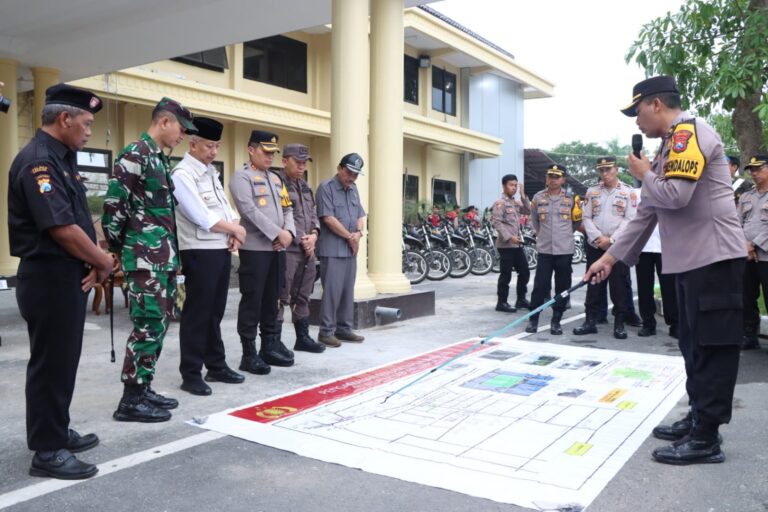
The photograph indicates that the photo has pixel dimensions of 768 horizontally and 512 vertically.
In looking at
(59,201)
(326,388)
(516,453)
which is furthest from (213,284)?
(516,453)

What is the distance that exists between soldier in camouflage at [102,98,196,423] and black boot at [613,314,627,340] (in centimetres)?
436

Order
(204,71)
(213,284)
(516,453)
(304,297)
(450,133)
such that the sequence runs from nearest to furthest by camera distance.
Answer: (516,453) → (213,284) → (304,297) → (204,71) → (450,133)

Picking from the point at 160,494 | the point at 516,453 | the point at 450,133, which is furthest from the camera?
the point at 450,133

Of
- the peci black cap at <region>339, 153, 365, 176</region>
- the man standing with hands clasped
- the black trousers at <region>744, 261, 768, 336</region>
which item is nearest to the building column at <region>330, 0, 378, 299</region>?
the peci black cap at <region>339, 153, 365, 176</region>

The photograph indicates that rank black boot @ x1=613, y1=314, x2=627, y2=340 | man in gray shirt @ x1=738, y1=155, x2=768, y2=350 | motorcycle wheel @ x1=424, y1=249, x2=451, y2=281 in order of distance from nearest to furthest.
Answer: man in gray shirt @ x1=738, y1=155, x2=768, y2=350 < black boot @ x1=613, y1=314, x2=627, y2=340 < motorcycle wheel @ x1=424, y1=249, x2=451, y2=281

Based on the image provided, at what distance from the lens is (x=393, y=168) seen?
289 inches

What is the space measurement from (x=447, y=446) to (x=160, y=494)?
4.25 ft

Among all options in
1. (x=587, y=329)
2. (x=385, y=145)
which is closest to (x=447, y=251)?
(x=385, y=145)

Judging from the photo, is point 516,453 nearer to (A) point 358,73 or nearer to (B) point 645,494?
(B) point 645,494

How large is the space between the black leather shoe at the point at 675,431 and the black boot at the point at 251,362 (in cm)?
260

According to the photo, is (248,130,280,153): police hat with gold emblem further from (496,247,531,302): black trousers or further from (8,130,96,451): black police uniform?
(496,247,531,302): black trousers

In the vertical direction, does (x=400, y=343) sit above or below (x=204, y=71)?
below

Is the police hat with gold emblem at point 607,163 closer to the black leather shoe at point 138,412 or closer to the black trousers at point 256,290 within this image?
the black trousers at point 256,290

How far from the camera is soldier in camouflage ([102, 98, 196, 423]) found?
11.6ft
